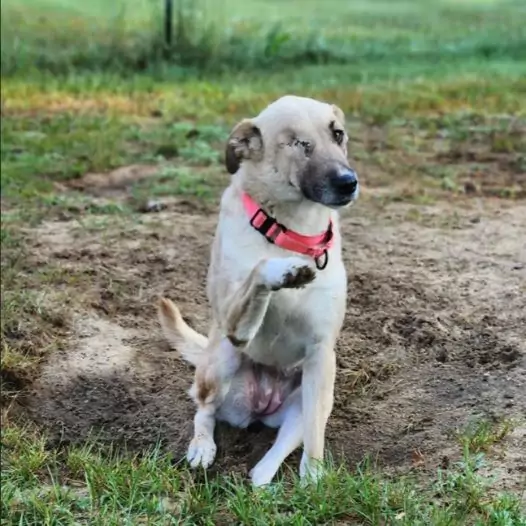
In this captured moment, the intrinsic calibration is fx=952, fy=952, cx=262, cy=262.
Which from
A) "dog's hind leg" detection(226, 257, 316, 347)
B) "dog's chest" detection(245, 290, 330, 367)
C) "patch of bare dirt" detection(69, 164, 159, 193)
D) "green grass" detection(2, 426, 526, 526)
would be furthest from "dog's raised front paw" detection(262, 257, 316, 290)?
"patch of bare dirt" detection(69, 164, 159, 193)

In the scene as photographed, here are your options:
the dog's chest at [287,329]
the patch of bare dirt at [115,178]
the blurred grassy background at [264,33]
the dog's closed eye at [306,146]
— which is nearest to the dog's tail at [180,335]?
the dog's chest at [287,329]

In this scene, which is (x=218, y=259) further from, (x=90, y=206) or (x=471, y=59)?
(x=471, y=59)

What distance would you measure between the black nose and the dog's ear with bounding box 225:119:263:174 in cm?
37

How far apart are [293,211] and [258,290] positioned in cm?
42

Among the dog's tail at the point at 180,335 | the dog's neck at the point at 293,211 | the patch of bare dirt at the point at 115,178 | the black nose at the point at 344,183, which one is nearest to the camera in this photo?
the black nose at the point at 344,183

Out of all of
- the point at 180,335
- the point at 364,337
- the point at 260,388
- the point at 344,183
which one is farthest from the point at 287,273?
the point at 364,337

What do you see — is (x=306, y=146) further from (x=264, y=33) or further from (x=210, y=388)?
(x=264, y=33)

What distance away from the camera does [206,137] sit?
7.62 metres

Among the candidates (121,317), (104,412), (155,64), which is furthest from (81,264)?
(155,64)

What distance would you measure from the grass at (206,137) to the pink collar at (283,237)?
2.51 ft

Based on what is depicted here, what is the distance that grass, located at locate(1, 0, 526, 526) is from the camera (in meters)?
2.98

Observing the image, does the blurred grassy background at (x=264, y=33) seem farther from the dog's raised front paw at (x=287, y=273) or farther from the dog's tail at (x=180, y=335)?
the dog's raised front paw at (x=287, y=273)

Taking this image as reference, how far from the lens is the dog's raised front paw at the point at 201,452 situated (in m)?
3.53

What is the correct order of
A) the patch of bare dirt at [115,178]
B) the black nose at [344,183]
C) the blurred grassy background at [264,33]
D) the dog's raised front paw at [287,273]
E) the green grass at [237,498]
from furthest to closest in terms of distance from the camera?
the blurred grassy background at [264,33], the patch of bare dirt at [115,178], the black nose at [344,183], the dog's raised front paw at [287,273], the green grass at [237,498]
